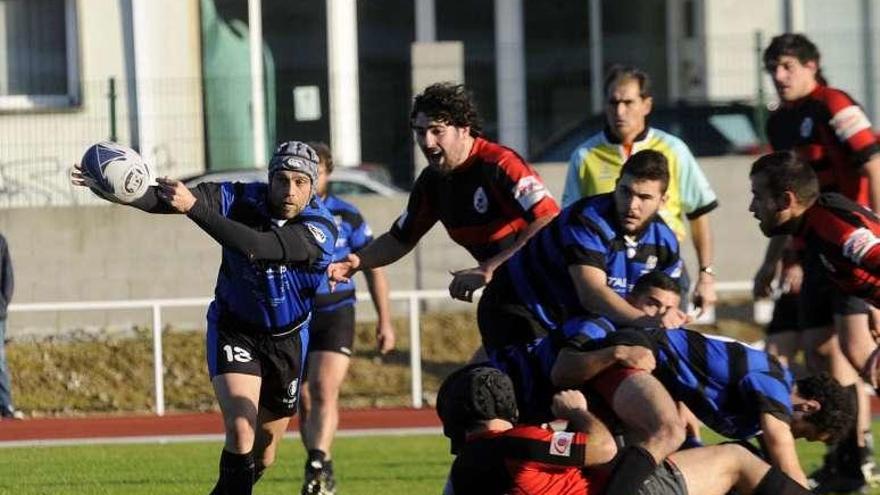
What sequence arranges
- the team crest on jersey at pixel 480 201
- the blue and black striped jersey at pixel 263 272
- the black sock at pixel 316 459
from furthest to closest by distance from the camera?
the black sock at pixel 316 459
the team crest on jersey at pixel 480 201
the blue and black striped jersey at pixel 263 272

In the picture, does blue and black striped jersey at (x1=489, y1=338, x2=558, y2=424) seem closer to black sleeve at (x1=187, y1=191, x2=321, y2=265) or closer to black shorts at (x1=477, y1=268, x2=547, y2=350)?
black shorts at (x1=477, y1=268, x2=547, y2=350)

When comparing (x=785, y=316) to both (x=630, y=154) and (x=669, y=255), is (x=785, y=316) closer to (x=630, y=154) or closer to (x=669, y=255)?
(x=630, y=154)

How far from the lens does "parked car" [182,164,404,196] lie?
19.2m

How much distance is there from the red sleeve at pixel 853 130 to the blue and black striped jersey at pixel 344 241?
300 centimetres

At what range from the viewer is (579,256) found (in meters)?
8.27

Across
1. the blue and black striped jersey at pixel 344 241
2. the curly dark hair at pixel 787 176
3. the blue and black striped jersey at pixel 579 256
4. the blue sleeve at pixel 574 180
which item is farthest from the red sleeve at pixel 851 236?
the blue and black striped jersey at pixel 344 241

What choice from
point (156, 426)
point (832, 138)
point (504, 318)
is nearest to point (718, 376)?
point (504, 318)

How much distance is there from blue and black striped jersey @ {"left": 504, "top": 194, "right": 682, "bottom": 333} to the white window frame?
13880mm

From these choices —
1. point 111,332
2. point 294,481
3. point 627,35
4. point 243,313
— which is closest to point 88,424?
point 111,332

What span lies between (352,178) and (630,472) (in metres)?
12.7

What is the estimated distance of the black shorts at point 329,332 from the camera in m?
11.2

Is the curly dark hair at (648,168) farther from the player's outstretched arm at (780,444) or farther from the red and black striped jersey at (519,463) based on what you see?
the red and black striped jersey at (519,463)

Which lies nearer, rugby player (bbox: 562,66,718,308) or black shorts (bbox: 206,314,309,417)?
black shorts (bbox: 206,314,309,417)

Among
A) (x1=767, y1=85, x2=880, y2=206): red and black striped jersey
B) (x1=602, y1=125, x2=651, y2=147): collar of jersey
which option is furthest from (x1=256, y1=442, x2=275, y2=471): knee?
(x1=767, y1=85, x2=880, y2=206): red and black striped jersey
